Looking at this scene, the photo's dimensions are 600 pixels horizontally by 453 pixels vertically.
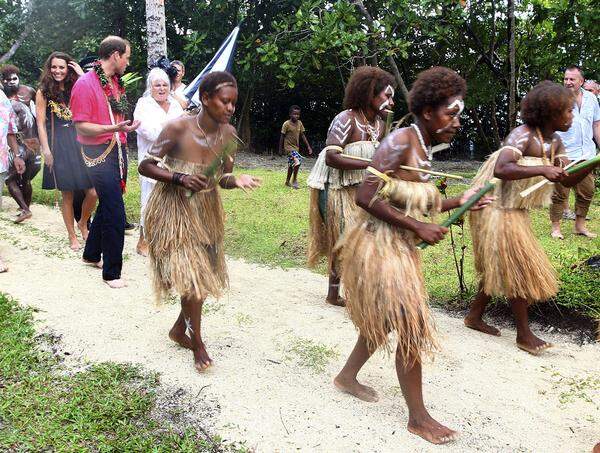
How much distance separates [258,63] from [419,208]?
12579 millimetres

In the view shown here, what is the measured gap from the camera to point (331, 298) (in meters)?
4.80

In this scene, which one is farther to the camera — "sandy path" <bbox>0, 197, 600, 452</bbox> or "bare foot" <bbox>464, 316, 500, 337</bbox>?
"bare foot" <bbox>464, 316, 500, 337</bbox>

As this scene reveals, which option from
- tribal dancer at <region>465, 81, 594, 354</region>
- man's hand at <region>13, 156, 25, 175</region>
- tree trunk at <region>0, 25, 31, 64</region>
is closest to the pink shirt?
man's hand at <region>13, 156, 25, 175</region>

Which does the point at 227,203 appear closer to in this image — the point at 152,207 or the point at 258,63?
the point at 152,207

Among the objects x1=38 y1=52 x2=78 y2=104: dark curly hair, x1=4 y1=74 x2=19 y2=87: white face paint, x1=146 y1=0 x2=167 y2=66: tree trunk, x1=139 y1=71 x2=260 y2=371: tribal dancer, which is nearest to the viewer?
x1=139 y1=71 x2=260 y2=371: tribal dancer

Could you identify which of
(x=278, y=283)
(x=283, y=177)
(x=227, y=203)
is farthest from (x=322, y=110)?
(x=278, y=283)

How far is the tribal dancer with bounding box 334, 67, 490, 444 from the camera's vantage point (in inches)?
109

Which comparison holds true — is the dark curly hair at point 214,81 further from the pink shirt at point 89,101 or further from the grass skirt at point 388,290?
the pink shirt at point 89,101

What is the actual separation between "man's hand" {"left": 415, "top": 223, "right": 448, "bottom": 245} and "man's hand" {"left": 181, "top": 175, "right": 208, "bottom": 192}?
123cm

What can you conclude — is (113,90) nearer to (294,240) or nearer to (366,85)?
(366,85)

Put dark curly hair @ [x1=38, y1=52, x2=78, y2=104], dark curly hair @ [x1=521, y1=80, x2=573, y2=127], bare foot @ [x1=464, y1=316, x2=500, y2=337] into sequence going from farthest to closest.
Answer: dark curly hair @ [x1=38, y1=52, x2=78, y2=104]
bare foot @ [x1=464, y1=316, x2=500, y2=337]
dark curly hair @ [x1=521, y1=80, x2=573, y2=127]

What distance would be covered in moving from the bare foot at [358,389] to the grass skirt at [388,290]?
392 millimetres

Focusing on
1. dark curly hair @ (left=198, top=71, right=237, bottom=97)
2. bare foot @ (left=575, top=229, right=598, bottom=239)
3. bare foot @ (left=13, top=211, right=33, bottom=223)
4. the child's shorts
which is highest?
dark curly hair @ (left=198, top=71, right=237, bottom=97)

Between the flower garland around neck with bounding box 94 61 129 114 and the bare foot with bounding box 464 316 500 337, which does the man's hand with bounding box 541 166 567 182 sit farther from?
the flower garland around neck with bounding box 94 61 129 114
